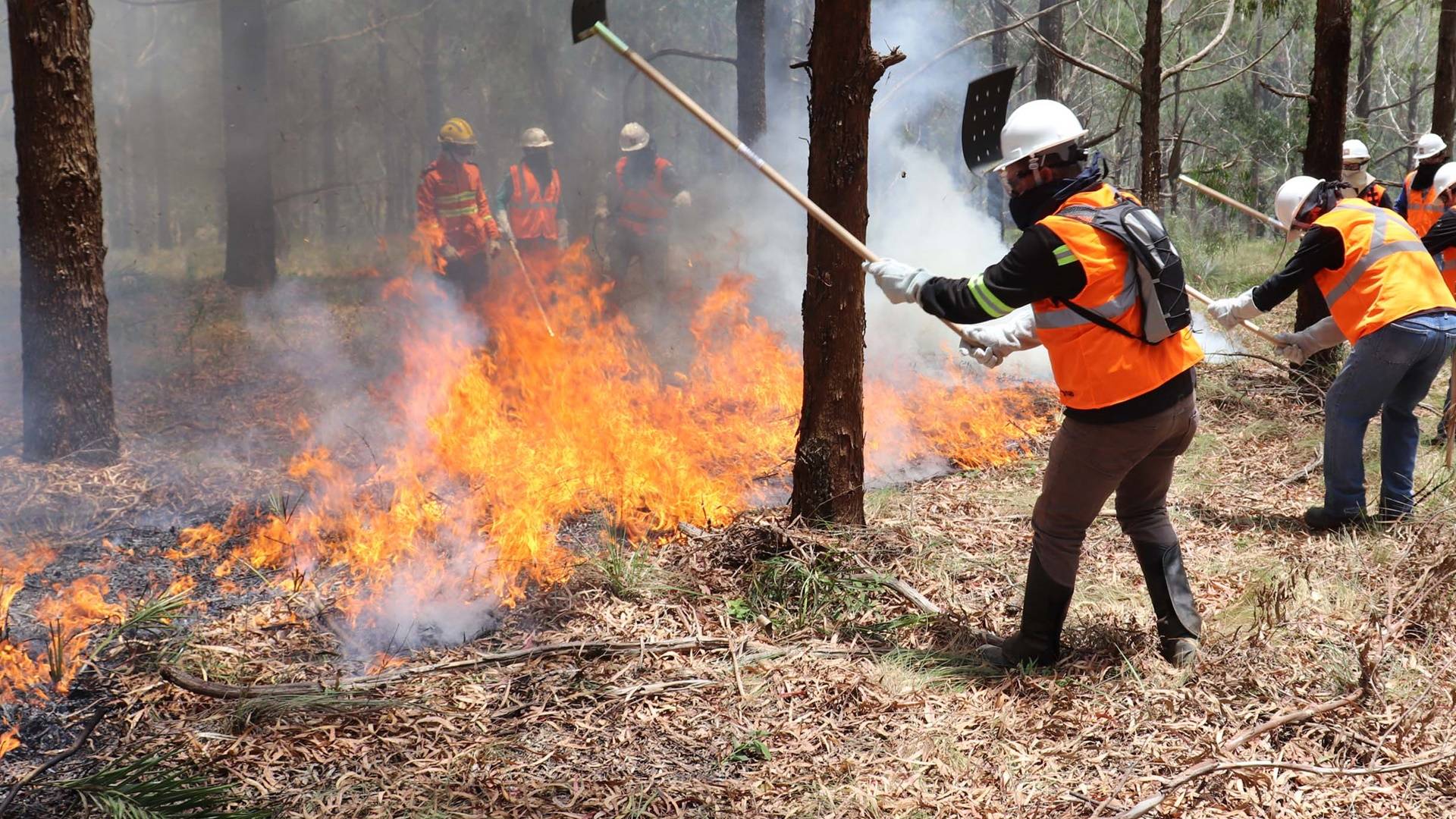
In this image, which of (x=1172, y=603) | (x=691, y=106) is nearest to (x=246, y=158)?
(x=691, y=106)

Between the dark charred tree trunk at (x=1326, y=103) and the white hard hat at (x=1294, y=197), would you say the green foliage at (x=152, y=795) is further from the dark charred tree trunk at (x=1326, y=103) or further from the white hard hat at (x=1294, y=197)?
the dark charred tree trunk at (x=1326, y=103)

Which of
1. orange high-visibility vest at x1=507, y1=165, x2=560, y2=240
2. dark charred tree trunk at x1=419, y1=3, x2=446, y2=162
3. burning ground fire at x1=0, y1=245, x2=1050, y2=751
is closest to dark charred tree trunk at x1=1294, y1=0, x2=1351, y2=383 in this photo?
burning ground fire at x1=0, y1=245, x2=1050, y2=751

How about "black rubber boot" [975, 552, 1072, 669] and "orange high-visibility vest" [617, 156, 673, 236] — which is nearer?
"black rubber boot" [975, 552, 1072, 669]

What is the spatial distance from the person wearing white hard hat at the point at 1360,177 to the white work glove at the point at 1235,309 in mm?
2174

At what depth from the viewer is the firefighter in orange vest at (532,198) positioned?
9.99m

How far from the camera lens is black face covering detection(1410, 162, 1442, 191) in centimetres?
884

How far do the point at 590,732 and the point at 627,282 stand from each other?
8488 mm

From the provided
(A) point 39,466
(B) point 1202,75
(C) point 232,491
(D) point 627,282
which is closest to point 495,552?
(C) point 232,491

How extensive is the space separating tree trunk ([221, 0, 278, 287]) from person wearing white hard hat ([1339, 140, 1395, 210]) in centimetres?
1118

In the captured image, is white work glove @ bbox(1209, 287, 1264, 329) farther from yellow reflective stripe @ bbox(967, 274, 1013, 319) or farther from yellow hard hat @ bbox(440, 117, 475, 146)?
yellow hard hat @ bbox(440, 117, 475, 146)

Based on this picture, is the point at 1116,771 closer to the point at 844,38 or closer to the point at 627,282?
the point at 844,38

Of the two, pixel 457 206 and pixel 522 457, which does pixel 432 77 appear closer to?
pixel 457 206


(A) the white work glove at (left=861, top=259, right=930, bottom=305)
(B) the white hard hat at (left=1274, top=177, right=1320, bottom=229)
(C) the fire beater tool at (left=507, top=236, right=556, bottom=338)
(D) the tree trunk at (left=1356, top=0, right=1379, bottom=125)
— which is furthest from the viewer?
(D) the tree trunk at (left=1356, top=0, right=1379, bottom=125)

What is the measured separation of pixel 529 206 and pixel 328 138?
808 inches
